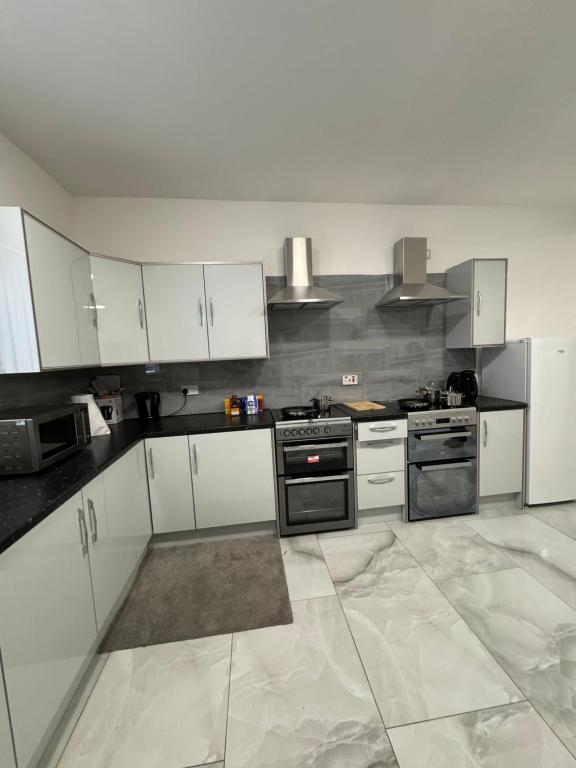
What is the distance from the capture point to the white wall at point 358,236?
2586 mm

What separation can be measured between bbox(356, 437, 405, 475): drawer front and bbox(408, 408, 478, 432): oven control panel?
0.17 metres

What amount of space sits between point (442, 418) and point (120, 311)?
2555 mm

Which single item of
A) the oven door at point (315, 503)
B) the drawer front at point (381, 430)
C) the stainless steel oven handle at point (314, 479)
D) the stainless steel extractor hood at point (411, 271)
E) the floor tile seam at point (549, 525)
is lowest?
the floor tile seam at point (549, 525)

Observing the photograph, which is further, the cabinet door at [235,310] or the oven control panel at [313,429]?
the cabinet door at [235,310]

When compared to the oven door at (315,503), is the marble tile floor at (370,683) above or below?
below

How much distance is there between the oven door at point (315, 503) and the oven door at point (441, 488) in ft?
1.69

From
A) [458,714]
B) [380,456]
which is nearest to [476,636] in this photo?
[458,714]

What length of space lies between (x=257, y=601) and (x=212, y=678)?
448 millimetres

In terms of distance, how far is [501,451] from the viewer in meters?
2.55

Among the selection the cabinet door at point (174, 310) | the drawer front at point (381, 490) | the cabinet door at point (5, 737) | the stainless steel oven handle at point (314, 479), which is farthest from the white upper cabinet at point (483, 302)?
the cabinet door at point (5, 737)

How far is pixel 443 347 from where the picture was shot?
2984mm

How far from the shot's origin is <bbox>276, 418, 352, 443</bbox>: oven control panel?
227 cm

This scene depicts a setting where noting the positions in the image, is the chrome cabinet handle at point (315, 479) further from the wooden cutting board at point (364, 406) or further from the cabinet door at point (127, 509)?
the cabinet door at point (127, 509)

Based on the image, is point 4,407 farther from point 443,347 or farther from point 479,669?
point 443,347
